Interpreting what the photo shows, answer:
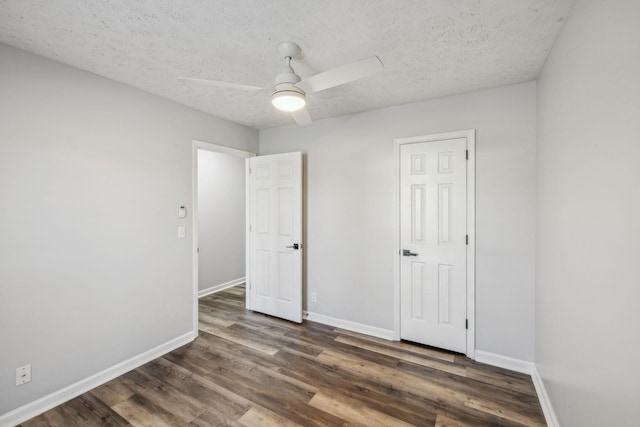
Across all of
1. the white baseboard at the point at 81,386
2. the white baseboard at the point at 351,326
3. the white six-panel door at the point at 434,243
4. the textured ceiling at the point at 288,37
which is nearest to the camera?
the textured ceiling at the point at 288,37

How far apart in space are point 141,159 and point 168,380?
200cm

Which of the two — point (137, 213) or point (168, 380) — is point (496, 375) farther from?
point (137, 213)

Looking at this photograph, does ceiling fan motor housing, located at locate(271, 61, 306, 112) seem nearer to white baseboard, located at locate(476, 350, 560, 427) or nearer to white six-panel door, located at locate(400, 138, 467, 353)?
white six-panel door, located at locate(400, 138, 467, 353)

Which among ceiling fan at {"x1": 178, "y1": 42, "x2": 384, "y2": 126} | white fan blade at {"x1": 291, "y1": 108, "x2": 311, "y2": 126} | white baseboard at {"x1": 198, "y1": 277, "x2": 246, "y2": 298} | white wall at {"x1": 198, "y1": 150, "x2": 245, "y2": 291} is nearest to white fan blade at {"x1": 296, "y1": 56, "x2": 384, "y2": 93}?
ceiling fan at {"x1": 178, "y1": 42, "x2": 384, "y2": 126}

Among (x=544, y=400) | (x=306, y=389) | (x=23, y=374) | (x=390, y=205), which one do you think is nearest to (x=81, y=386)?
(x=23, y=374)

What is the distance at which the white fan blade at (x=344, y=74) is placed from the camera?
1.49m

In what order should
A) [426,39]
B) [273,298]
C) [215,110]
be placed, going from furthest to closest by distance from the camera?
A: [273,298] → [215,110] → [426,39]

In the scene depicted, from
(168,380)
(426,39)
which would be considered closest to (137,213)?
(168,380)

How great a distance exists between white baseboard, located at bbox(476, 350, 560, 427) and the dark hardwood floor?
0.05 meters

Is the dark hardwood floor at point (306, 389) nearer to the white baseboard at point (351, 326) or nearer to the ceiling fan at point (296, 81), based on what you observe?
the white baseboard at point (351, 326)

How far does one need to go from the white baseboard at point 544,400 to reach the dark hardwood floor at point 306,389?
42mm

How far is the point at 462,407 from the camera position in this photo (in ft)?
6.45

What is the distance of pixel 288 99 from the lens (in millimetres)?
1734

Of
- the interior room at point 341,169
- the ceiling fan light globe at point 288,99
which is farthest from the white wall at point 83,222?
the ceiling fan light globe at point 288,99
